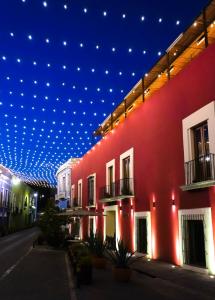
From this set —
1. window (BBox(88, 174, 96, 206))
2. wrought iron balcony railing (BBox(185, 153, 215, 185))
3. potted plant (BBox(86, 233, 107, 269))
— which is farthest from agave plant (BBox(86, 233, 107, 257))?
window (BBox(88, 174, 96, 206))

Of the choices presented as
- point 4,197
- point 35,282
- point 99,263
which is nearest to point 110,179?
point 99,263

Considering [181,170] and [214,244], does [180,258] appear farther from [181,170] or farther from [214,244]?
[181,170]

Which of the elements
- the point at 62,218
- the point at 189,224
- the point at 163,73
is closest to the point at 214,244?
the point at 189,224

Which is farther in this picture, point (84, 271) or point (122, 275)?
point (122, 275)

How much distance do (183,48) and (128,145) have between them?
549 cm

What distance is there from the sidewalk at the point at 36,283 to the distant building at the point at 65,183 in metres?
20.6

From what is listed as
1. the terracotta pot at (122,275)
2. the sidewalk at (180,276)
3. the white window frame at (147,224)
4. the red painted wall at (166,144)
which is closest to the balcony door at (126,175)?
the red painted wall at (166,144)

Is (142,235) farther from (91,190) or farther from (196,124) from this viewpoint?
(91,190)

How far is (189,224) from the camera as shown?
38.0ft

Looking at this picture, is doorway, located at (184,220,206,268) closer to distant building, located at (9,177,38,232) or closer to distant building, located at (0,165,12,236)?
distant building, located at (0,165,12,236)

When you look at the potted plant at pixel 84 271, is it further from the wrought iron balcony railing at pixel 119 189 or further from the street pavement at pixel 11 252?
the wrought iron balcony railing at pixel 119 189

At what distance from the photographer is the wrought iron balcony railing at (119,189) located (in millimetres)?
16519

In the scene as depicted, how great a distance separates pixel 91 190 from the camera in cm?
2498

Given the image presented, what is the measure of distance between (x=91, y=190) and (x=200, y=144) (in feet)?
47.3
